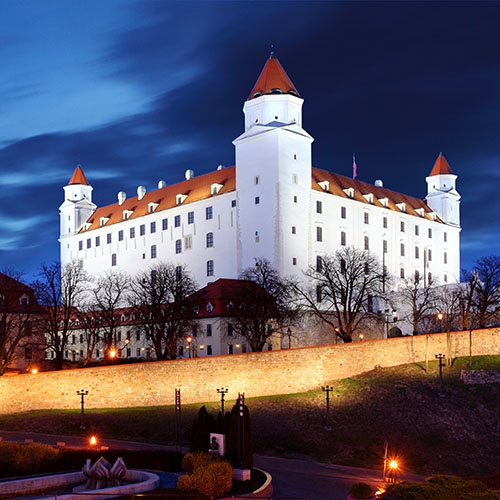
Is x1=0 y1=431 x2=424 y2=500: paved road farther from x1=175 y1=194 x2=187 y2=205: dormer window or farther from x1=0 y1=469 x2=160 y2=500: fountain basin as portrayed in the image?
x1=175 y1=194 x2=187 y2=205: dormer window

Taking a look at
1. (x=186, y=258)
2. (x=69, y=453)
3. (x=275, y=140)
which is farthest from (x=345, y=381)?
(x=186, y=258)

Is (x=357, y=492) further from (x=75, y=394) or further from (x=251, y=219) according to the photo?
(x=251, y=219)

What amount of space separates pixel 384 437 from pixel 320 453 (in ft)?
13.6

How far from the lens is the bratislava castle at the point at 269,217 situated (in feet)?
261

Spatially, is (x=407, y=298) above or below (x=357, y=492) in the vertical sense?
above

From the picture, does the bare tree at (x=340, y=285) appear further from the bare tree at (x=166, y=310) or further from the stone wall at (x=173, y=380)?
the stone wall at (x=173, y=380)

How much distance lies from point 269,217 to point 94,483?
5389 cm

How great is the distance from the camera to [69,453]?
29.7 meters

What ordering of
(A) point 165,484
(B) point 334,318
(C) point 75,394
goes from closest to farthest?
(A) point 165,484 < (C) point 75,394 < (B) point 334,318

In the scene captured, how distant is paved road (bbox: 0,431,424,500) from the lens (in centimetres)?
3092

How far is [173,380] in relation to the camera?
1993 inches

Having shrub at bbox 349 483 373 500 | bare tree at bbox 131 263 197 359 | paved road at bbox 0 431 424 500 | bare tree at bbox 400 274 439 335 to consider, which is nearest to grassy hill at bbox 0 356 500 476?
paved road at bbox 0 431 424 500

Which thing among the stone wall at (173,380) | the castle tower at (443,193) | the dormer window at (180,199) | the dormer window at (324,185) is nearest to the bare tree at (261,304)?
the stone wall at (173,380)

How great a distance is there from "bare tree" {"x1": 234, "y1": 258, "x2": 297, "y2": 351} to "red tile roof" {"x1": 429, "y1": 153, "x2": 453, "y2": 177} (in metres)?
42.4
